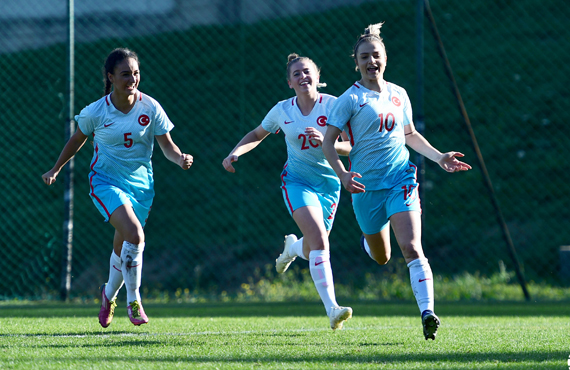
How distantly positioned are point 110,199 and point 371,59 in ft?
6.76

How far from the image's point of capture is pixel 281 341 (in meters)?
4.09

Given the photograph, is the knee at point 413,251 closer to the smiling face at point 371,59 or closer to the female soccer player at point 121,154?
the smiling face at point 371,59

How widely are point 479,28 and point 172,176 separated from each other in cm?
611

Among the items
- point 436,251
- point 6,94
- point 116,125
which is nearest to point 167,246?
point 6,94

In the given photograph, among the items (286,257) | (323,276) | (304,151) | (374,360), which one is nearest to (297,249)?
(286,257)

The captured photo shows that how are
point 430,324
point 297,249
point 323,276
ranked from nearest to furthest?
point 430,324 → point 323,276 → point 297,249

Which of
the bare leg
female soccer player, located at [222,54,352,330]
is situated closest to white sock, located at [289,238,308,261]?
female soccer player, located at [222,54,352,330]

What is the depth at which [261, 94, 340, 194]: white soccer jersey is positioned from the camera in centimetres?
497

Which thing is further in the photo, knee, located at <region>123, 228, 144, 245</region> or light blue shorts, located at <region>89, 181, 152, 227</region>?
light blue shorts, located at <region>89, 181, 152, 227</region>

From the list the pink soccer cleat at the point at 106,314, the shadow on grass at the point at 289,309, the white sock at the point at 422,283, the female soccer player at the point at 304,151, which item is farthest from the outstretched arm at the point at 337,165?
the shadow on grass at the point at 289,309

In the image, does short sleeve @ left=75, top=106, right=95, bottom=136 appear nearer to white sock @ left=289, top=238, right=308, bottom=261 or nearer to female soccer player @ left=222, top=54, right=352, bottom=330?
female soccer player @ left=222, top=54, right=352, bottom=330

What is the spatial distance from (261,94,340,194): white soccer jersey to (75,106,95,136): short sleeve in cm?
139

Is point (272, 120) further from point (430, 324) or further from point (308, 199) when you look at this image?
point (430, 324)

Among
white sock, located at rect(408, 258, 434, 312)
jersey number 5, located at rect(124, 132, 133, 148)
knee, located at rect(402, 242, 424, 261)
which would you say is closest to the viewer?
white sock, located at rect(408, 258, 434, 312)
